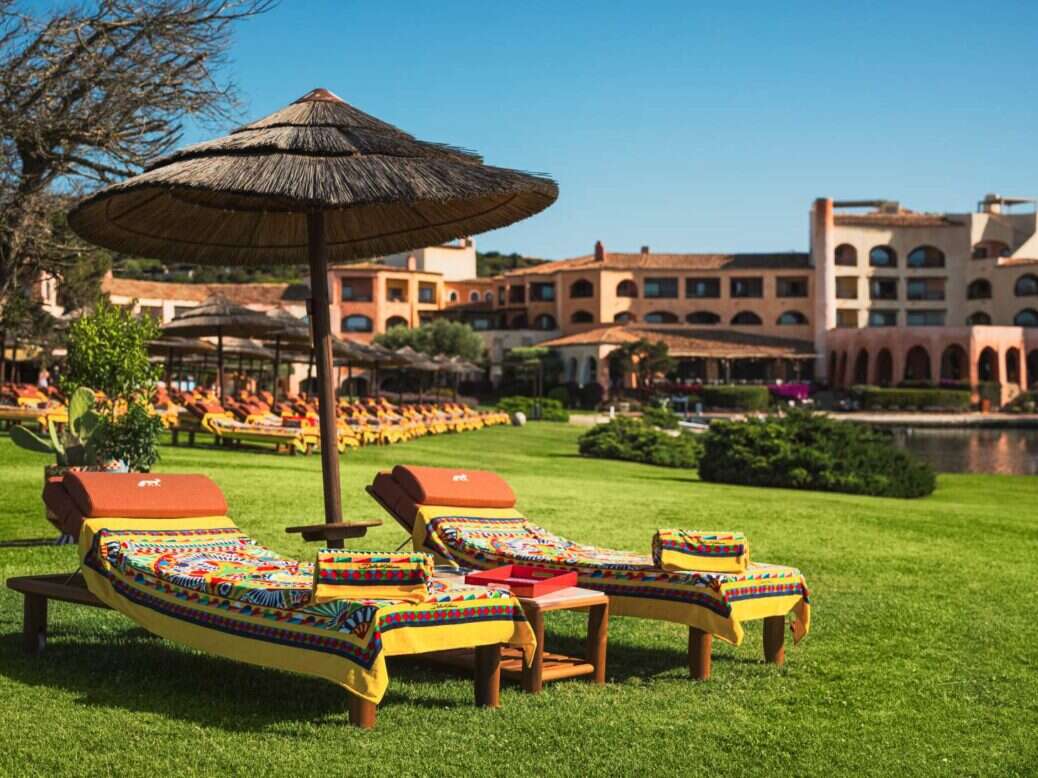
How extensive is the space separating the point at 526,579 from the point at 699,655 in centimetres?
94

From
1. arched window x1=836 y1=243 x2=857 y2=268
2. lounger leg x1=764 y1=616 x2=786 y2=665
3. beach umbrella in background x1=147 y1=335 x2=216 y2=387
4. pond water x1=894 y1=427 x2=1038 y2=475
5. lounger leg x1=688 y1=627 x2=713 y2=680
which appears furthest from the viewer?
arched window x1=836 y1=243 x2=857 y2=268

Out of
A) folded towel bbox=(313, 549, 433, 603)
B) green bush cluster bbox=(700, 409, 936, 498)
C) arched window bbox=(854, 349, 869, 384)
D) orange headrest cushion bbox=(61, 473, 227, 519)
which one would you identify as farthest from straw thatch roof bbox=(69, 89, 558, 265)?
arched window bbox=(854, 349, 869, 384)

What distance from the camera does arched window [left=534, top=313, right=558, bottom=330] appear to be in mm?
76562

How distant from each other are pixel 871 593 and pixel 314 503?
19.0ft

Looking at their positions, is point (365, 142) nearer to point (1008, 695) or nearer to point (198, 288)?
point (1008, 695)

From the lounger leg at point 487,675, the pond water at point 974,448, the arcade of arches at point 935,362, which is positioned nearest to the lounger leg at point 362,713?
the lounger leg at point 487,675

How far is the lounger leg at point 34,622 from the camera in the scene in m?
6.25

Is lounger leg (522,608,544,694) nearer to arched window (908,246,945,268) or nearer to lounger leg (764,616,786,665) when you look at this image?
lounger leg (764,616,786,665)

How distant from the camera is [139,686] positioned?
18.7 feet

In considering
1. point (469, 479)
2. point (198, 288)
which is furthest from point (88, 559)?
point (198, 288)

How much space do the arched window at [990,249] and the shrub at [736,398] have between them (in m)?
20.2

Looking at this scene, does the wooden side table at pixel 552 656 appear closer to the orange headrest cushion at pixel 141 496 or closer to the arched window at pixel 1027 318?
the orange headrest cushion at pixel 141 496

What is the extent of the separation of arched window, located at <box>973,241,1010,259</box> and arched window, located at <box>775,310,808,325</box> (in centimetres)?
1012

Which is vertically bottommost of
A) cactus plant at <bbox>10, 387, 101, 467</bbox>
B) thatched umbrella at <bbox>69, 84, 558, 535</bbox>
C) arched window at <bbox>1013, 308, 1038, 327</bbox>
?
cactus plant at <bbox>10, 387, 101, 467</bbox>
